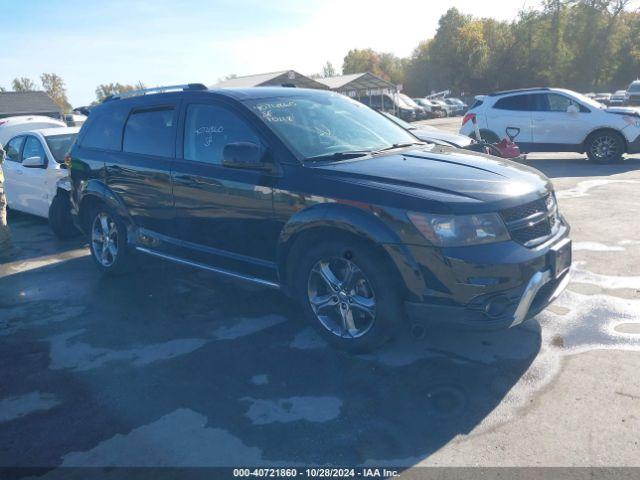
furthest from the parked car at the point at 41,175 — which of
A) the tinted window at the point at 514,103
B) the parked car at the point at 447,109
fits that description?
the parked car at the point at 447,109

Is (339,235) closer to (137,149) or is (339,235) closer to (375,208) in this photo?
(375,208)

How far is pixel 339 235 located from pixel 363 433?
1.39 meters

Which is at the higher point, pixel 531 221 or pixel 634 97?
pixel 634 97

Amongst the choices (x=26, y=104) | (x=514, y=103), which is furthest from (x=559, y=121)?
(x=26, y=104)

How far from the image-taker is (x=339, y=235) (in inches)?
160

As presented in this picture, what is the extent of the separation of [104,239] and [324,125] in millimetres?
3009

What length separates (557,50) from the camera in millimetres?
55438

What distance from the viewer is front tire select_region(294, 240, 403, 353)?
152 inches

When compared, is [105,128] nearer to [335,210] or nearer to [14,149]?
[335,210]

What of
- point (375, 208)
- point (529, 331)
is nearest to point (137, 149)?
point (375, 208)

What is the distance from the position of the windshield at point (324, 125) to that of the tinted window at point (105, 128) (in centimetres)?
196

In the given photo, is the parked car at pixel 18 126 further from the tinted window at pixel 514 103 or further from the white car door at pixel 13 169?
the tinted window at pixel 514 103

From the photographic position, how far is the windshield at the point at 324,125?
15.0 ft

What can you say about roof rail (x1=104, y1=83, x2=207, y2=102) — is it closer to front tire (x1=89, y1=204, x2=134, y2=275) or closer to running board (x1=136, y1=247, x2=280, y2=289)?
front tire (x1=89, y1=204, x2=134, y2=275)
